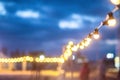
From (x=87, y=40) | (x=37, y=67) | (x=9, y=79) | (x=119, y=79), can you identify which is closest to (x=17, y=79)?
(x=9, y=79)

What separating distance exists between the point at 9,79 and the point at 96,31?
24.3 metres

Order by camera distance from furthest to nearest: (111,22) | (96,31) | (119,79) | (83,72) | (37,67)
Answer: (37,67), (83,72), (96,31), (119,79), (111,22)

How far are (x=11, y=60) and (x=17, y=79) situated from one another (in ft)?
70.5

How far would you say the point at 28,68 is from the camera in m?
69.2

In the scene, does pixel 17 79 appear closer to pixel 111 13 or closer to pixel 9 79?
pixel 9 79

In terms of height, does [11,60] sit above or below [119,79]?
above

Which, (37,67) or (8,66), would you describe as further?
(8,66)

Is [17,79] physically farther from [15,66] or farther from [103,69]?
[15,66]

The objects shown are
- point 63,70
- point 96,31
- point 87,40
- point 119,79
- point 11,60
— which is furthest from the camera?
point 11,60

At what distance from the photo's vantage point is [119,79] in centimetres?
1802

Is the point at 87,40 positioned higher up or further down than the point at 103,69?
higher up

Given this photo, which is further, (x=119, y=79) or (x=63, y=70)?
(x=63, y=70)

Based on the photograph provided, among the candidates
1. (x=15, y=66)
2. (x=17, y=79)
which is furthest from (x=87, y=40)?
(x=15, y=66)

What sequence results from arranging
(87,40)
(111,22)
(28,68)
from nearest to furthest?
(111,22), (87,40), (28,68)
